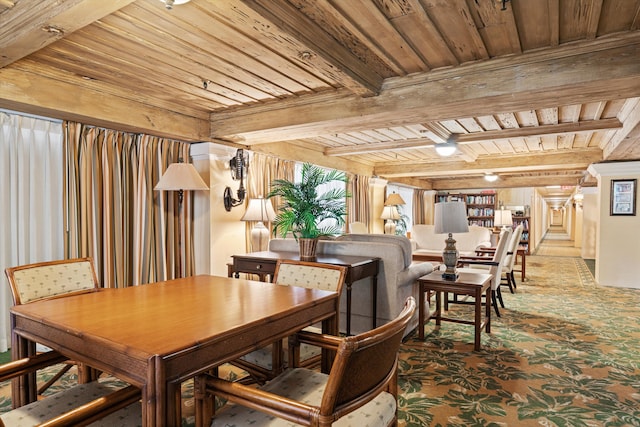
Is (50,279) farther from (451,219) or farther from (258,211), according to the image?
(451,219)

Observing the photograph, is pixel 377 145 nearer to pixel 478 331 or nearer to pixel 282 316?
pixel 478 331

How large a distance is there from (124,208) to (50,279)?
5.18ft

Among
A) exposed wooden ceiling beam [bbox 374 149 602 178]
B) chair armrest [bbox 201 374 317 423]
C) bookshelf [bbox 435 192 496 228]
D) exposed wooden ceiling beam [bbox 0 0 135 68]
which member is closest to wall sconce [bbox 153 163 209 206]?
exposed wooden ceiling beam [bbox 0 0 135 68]

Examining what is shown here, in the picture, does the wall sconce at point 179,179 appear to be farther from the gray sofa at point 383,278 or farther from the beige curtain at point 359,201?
the beige curtain at point 359,201

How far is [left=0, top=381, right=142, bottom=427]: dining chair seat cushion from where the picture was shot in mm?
1352

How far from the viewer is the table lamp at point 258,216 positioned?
14.7 feet

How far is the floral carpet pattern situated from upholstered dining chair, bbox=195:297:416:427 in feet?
2.77

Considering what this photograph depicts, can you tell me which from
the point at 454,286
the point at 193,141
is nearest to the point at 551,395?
the point at 454,286

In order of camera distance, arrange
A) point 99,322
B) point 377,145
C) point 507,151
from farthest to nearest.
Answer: point 507,151 → point 377,145 → point 99,322

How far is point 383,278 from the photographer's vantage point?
3.41 meters

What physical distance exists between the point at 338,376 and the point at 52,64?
2.95 m

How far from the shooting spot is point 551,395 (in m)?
2.46

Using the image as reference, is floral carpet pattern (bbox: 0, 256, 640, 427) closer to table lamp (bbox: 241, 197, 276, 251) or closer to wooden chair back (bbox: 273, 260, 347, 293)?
wooden chair back (bbox: 273, 260, 347, 293)

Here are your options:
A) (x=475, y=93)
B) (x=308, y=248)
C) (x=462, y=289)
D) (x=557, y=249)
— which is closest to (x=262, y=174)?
(x=308, y=248)
